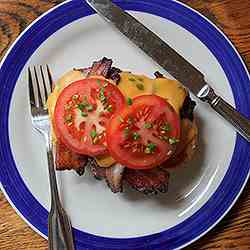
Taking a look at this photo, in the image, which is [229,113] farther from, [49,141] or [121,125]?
[49,141]

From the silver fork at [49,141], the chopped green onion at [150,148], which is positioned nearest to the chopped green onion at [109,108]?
the chopped green onion at [150,148]

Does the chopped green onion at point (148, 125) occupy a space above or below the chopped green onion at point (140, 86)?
below

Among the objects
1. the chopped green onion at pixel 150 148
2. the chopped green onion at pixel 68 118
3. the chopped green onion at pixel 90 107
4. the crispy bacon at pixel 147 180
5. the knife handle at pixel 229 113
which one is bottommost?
the crispy bacon at pixel 147 180

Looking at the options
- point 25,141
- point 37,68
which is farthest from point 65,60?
point 25,141

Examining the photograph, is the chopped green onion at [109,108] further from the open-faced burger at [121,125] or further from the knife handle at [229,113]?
the knife handle at [229,113]

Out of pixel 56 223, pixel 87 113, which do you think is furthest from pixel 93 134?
pixel 56 223

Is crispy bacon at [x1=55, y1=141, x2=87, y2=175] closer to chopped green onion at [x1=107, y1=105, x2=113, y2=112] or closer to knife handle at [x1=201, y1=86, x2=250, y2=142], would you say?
chopped green onion at [x1=107, y1=105, x2=113, y2=112]
